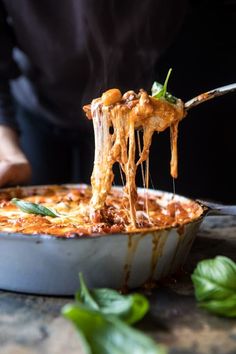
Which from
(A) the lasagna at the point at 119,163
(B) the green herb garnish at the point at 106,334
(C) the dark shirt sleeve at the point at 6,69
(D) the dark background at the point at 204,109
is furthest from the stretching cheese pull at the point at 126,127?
(D) the dark background at the point at 204,109

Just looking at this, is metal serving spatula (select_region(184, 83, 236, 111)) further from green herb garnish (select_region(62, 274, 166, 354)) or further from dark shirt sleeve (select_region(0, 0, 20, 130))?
dark shirt sleeve (select_region(0, 0, 20, 130))

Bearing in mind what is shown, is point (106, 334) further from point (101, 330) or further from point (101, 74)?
point (101, 74)

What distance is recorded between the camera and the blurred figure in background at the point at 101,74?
195 centimetres

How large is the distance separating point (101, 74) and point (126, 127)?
0.74 metres

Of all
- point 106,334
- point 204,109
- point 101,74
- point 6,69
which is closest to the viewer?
point 106,334

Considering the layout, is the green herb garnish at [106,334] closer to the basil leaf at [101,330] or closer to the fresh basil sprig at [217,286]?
the basil leaf at [101,330]

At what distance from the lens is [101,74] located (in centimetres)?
193

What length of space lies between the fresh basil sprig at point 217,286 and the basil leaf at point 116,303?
0.36ft

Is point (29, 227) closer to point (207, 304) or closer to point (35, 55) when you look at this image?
point (207, 304)

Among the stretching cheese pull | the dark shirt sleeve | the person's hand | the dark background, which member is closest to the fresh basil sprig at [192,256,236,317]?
the stretching cheese pull

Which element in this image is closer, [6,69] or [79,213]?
[79,213]

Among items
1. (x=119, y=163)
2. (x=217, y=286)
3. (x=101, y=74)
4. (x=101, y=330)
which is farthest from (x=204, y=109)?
(x=101, y=330)

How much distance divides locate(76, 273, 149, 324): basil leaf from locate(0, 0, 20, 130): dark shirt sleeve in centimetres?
118

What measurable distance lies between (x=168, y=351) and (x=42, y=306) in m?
0.27
